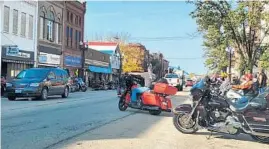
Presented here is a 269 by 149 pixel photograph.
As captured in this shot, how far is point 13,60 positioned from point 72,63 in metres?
17.0

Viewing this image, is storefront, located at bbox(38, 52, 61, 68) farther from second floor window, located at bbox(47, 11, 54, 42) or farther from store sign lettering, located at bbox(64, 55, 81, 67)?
store sign lettering, located at bbox(64, 55, 81, 67)

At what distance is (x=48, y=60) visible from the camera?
153 ft

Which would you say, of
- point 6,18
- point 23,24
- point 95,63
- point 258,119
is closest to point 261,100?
point 258,119

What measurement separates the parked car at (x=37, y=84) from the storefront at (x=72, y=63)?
86.9 feet

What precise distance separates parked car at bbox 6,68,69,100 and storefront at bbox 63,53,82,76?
26.5m

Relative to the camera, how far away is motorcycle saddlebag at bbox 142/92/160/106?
1654 centimetres

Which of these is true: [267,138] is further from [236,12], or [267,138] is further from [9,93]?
[236,12]

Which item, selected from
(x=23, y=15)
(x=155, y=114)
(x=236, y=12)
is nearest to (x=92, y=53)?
(x=23, y=15)

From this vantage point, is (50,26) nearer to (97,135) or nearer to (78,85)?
(78,85)

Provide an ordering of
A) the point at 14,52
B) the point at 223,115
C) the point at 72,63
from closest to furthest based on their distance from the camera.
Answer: the point at 223,115
the point at 14,52
the point at 72,63

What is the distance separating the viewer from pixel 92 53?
66.4 meters

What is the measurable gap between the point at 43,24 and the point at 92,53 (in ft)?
67.1

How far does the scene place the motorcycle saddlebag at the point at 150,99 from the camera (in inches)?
651

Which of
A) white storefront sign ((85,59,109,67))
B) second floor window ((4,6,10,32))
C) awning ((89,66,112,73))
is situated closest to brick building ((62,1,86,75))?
white storefront sign ((85,59,109,67))
